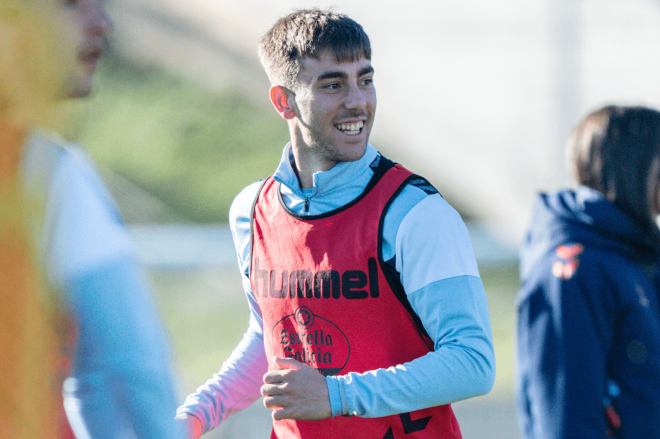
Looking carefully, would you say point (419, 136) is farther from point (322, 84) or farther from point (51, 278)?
point (51, 278)

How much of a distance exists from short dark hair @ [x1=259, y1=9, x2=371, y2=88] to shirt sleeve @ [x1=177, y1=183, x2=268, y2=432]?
0.37 metres

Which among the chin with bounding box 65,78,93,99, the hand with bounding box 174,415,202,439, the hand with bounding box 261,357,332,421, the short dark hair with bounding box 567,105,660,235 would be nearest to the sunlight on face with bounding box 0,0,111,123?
the chin with bounding box 65,78,93,99

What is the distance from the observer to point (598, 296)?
76.0 inches

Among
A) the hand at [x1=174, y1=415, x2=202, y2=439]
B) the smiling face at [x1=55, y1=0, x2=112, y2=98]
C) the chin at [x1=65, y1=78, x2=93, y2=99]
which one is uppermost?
the smiling face at [x1=55, y1=0, x2=112, y2=98]

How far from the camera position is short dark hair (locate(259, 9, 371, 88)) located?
1861 millimetres

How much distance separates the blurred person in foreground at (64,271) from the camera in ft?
1.86

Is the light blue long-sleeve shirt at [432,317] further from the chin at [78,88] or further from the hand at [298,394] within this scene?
the chin at [78,88]

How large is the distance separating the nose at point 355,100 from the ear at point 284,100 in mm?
188

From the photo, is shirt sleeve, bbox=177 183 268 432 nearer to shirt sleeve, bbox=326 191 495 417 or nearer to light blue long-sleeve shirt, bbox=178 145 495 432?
light blue long-sleeve shirt, bbox=178 145 495 432

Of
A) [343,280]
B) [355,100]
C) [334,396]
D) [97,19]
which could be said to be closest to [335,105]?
[355,100]

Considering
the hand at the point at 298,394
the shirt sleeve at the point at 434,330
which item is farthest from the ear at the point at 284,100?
the hand at the point at 298,394

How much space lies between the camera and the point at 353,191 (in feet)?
5.95

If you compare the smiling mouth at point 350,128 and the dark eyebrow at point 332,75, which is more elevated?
the dark eyebrow at point 332,75

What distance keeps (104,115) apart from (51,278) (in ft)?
36.9
